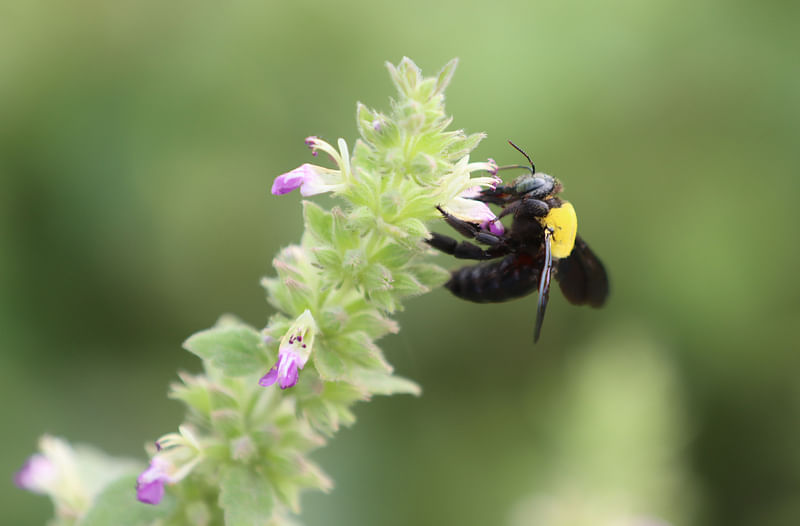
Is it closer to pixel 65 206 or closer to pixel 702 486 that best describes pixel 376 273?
pixel 65 206

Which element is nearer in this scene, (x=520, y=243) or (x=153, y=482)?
(x=153, y=482)

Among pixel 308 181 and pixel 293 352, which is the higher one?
pixel 308 181

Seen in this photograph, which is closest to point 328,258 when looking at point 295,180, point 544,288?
point 295,180

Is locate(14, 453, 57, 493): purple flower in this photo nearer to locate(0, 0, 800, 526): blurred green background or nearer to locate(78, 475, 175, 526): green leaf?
locate(78, 475, 175, 526): green leaf

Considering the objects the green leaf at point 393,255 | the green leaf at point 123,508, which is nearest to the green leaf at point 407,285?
the green leaf at point 393,255

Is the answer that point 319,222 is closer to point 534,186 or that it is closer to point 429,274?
point 429,274

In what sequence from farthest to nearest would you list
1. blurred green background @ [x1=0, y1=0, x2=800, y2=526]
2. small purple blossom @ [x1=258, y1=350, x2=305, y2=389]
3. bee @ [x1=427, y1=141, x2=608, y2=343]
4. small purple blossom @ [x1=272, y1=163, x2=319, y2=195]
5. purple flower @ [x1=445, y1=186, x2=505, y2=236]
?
blurred green background @ [x1=0, y1=0, x2=800, y2=526] → bee @ [x1=427, y1=141, x2=608, y2=343] → purple flower @ [x1=445, y1=186, x2=505, y2=236] → small purple blossom @ [x1=272, y1=163, x2=319, y2=195] → small purple blossom @ [x1=258, y1=350, x2=305, y2=389]

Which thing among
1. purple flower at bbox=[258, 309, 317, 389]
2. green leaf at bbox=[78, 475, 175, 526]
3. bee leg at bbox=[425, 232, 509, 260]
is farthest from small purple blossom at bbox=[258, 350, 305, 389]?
green leaf at bbox=[78, 475, 175, 526]
